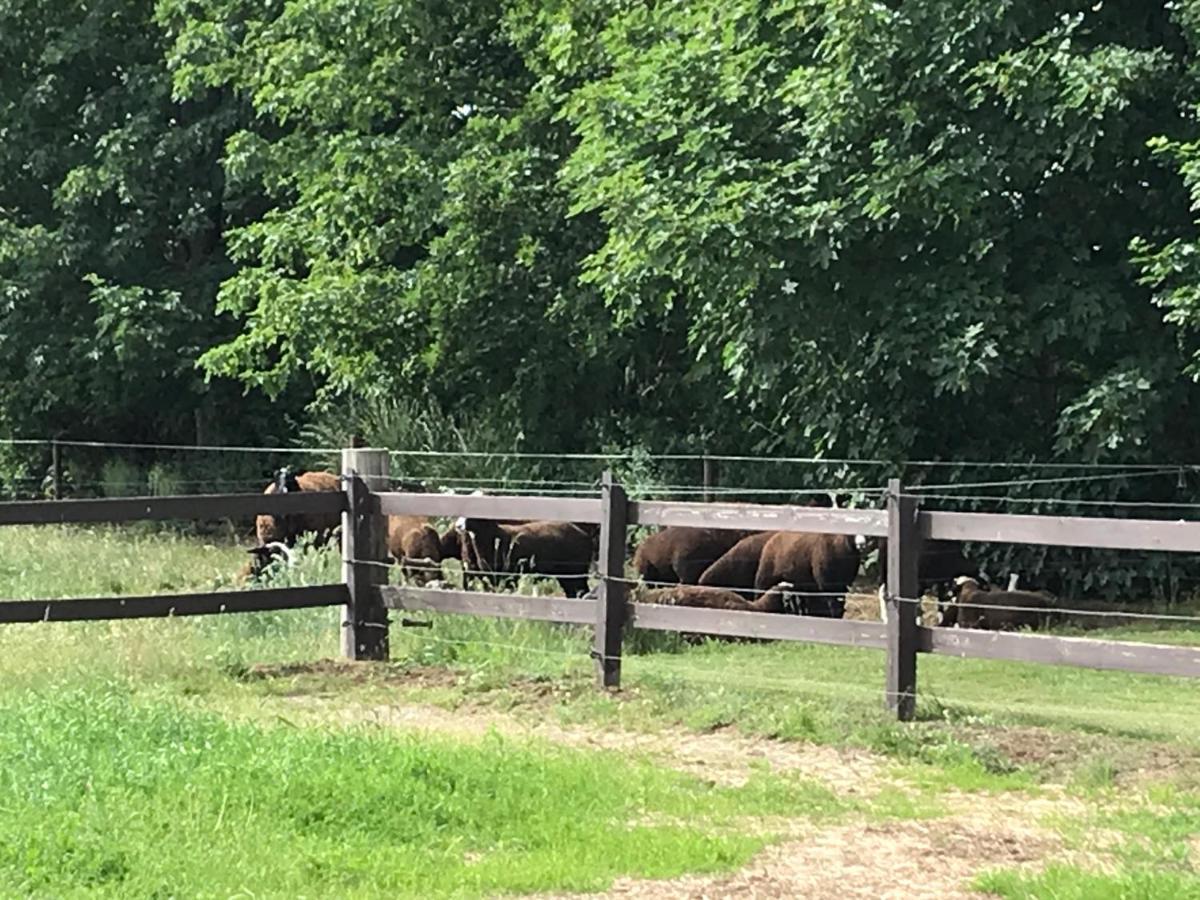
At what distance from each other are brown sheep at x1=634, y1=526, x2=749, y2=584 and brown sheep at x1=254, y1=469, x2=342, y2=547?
160 inches

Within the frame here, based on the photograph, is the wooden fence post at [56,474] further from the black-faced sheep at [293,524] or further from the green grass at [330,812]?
the green grass at [330,812]

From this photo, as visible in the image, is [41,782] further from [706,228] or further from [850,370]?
[850,370]

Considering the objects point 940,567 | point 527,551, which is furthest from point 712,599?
point 940,567

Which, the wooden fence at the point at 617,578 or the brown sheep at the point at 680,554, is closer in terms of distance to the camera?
the wooden fence at the point at 617,578

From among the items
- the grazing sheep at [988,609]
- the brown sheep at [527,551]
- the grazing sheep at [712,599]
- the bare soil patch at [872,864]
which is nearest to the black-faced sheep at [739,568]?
the brown sheep at [527,551]

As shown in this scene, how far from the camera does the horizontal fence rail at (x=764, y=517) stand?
9.40 metres

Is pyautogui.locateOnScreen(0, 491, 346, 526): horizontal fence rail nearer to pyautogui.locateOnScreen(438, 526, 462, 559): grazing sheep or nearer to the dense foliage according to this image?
pyautogui.locateOnScreen(438, 526, 462, 559): grazing sheep

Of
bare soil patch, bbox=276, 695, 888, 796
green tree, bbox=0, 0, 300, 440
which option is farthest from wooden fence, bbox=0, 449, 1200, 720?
green tree, bbox=0, 0, 300, 440

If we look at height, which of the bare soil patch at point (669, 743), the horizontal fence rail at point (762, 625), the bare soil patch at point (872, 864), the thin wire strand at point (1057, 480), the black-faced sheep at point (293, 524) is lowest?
the bare soil patch at point (872, 864)

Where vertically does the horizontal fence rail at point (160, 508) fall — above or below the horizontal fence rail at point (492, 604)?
above

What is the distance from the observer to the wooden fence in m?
8.49

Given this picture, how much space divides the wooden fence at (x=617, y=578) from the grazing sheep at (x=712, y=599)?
1.60 m

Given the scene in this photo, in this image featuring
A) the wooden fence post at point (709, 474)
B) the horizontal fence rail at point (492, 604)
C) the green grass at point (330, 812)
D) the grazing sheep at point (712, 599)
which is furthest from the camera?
the wooden fence post at point (709, 474)

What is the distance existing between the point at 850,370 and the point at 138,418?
18471mm
